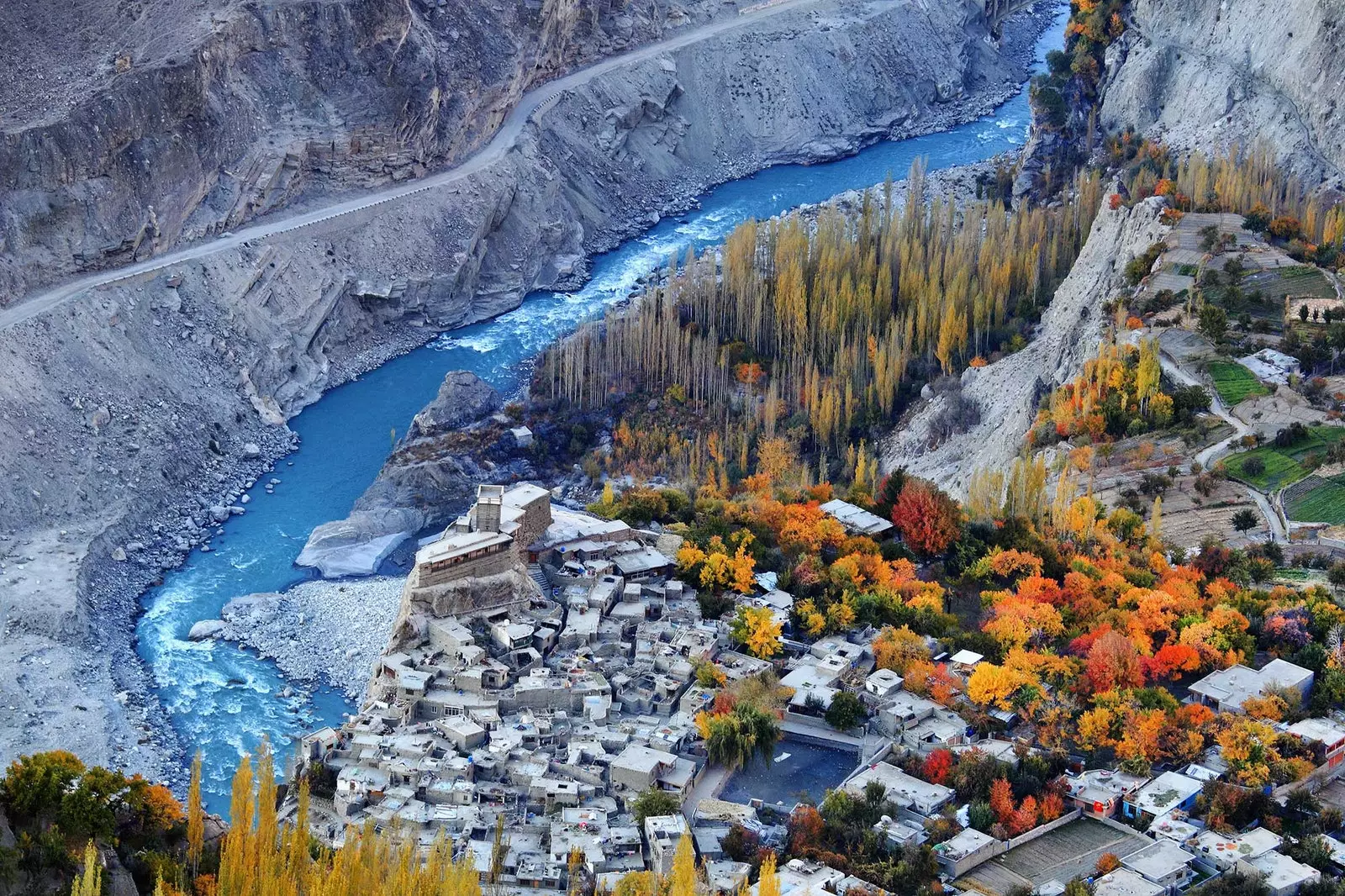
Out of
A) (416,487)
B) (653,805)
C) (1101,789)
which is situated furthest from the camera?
(416,487)

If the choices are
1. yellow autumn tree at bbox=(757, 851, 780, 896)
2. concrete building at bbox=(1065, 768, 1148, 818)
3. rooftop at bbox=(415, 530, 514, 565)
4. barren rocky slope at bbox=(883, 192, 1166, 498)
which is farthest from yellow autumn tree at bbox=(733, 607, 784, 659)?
barren rocky slope at bbox=(883, 192, 1166, 498)

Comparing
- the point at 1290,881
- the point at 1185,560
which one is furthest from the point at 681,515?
the point at 1290,881

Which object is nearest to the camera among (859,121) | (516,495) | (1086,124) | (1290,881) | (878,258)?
(1290,881)

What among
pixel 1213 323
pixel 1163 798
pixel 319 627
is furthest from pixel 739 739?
pixel 1213 323

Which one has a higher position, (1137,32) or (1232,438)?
(1137,32)

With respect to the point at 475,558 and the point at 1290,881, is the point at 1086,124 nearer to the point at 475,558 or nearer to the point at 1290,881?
Answer: the point at 475,558

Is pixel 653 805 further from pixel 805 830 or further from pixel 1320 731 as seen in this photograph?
pixel 1320 731

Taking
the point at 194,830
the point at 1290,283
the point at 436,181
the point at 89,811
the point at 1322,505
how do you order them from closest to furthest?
the point at 89,811, the point at 194,830, the point at 1322,505, the point at 1290,283, the point at 436,181

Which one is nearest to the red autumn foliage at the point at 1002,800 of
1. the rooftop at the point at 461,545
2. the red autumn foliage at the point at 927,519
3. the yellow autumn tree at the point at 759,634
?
the yellow autumn tree at the point at 759,634
